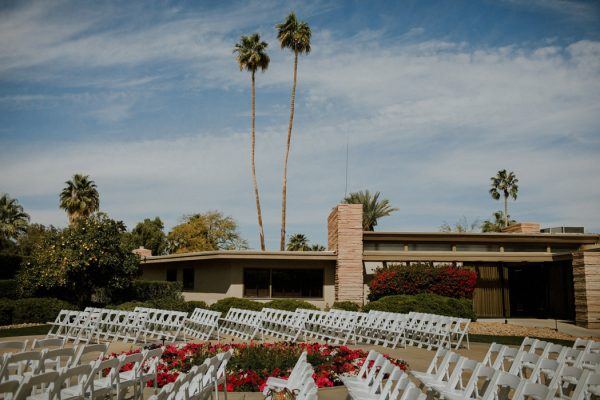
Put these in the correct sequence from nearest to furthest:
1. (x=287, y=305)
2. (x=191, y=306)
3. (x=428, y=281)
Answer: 1. (x=191, y=306)
2. (x=287, y=305)
3. (x=428, y=281)

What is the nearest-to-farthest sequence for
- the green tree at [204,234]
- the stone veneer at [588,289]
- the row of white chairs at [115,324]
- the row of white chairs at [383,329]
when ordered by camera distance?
the row of white chairs at [383,329] → the row of white chairs at [115,324] → the stone veneer at [588,289] → the green tree at [204,234]

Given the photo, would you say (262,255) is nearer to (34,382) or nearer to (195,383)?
(195,383)

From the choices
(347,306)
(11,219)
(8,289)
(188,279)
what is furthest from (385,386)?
(11,219)

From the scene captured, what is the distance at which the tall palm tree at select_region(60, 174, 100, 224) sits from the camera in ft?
113

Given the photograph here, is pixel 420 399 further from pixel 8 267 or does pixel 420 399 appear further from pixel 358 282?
pixel 8 267

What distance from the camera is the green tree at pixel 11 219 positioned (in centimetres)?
3662

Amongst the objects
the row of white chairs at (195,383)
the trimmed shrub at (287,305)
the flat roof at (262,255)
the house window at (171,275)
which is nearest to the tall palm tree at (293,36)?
the house window at (171,275)

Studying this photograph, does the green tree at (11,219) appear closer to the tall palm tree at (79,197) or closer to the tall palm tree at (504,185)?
the tall palm tree at (79,197)

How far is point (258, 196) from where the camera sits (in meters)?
33.5

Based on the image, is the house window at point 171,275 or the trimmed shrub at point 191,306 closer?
the trimmed shrub at point 191,306

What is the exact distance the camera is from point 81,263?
19.6 metres

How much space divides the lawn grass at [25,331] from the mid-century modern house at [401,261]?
26.8 ft

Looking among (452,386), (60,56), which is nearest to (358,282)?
(60,56)

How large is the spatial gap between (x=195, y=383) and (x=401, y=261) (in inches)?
753
